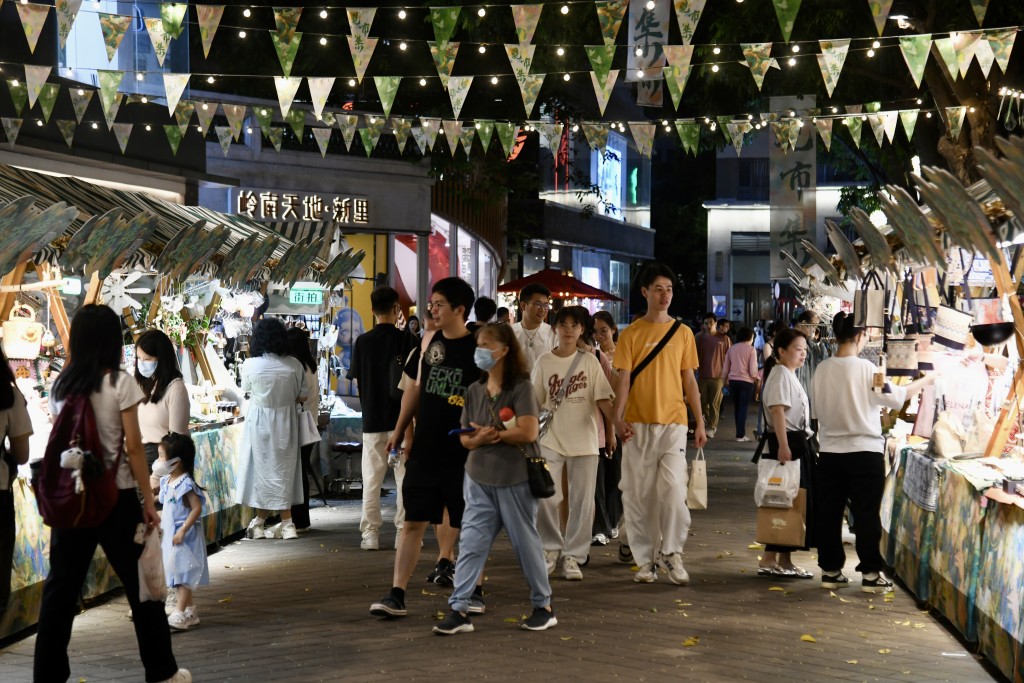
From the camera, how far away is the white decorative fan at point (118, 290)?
10766 mm

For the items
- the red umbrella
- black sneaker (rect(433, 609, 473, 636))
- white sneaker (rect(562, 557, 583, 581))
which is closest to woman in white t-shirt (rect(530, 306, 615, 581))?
white sneaker (rect(562, 557, 583, 581))

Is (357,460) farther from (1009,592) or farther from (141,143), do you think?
(1009,592)

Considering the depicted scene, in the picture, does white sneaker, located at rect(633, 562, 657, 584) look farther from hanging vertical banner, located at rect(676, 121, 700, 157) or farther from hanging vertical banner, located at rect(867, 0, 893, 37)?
hanging vertical banner, located at rect(676, 121, 700, 157)

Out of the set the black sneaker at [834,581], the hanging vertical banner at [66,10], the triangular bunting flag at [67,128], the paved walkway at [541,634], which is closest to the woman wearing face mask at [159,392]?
the paved walkway at [541,634]

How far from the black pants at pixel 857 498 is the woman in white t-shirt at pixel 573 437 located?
158cm

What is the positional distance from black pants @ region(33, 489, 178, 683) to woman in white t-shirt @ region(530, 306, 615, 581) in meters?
3.66

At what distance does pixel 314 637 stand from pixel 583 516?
2.45 m

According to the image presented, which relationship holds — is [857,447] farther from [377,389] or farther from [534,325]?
[377,389]

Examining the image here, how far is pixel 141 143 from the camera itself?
55.1 feet

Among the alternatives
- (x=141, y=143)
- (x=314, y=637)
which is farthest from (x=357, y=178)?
(x=314, y=637)

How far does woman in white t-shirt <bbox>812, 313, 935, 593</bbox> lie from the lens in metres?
8.63

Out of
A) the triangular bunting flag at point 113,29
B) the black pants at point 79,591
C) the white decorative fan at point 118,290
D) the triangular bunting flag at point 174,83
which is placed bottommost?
the black pants at point 79,591

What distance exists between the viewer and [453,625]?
7.18 meters

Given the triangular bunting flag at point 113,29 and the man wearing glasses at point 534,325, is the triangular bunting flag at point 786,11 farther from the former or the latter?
the triangular bunting flag at point 113,29
